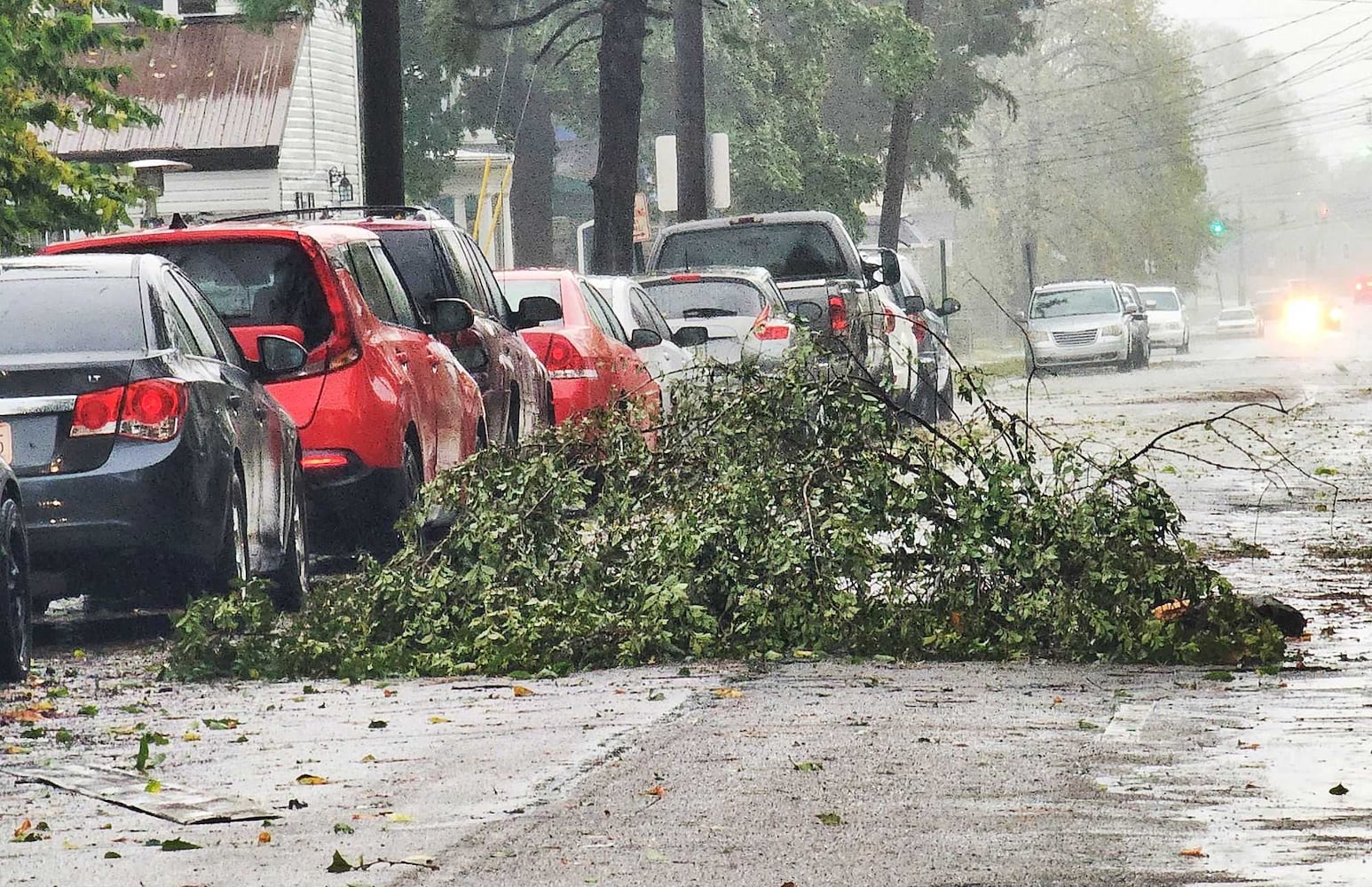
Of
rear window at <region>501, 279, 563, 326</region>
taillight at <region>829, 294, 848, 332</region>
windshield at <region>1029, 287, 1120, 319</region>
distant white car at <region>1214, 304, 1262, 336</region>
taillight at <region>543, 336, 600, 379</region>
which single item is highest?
rear window at <region>501, 279, 563, 326</region>

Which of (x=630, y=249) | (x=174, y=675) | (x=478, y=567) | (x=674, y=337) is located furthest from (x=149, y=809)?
(x=630, y=249)

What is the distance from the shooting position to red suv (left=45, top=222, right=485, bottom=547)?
1323 centimetres

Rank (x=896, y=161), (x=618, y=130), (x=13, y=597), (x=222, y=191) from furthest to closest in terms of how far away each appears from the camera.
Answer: (x=896, y=161) < (x=222, y=191) < (x=618, y=130) < (x=13, y=597)

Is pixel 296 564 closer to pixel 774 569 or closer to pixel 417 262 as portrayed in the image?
pixel 774 569

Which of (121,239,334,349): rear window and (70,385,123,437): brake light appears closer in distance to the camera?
(70,385,123,437): brake light

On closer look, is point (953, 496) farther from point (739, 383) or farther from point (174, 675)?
point (174, 675)

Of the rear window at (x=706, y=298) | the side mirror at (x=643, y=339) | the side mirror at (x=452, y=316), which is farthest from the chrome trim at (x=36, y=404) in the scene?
the rear window at (x=706, y=298)

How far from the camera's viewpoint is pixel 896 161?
54.0 meters

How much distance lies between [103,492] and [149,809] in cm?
356

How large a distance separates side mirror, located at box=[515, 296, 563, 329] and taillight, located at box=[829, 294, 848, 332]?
25.8 feet

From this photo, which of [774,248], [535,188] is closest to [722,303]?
[774,248]

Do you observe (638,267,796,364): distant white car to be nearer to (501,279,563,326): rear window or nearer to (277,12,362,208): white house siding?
(501,279,563,326): rear window

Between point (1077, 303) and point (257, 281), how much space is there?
127 feet

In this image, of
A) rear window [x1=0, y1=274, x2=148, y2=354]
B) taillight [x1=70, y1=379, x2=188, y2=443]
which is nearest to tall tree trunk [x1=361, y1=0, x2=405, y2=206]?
rear window [x1=0, y1=274, x2=148, y2=354]
